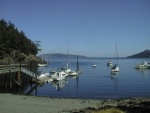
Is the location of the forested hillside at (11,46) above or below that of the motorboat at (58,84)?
above

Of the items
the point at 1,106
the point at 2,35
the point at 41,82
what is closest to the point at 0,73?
the point at 41,82

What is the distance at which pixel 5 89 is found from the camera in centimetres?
5169

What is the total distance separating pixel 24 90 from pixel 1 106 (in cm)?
2638

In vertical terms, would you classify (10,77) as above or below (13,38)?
below

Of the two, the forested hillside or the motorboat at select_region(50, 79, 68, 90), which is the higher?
the forested hillside

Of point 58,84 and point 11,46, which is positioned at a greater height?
point 11,46

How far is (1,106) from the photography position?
28359 mm

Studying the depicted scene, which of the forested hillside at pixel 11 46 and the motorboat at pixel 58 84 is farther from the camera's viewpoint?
the forested hillside at pixel 11 46

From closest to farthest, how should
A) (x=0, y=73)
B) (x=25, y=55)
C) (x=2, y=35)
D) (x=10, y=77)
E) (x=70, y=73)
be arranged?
(x=0, y=73) → (x=10, y=77) → (x=70, y=73) → (x=2, y=35) → (x=25, y=55)

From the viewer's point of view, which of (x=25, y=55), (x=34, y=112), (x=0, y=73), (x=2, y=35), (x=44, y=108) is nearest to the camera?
(x=34, y=112)

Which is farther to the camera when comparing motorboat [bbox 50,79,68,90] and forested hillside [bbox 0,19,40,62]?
forested hillside [bbox 0,19,40,62]

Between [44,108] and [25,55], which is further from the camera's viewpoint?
[25,55]

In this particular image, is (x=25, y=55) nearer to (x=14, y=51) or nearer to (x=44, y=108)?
(x=14, y=51)

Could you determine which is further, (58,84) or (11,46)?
(11,46)
